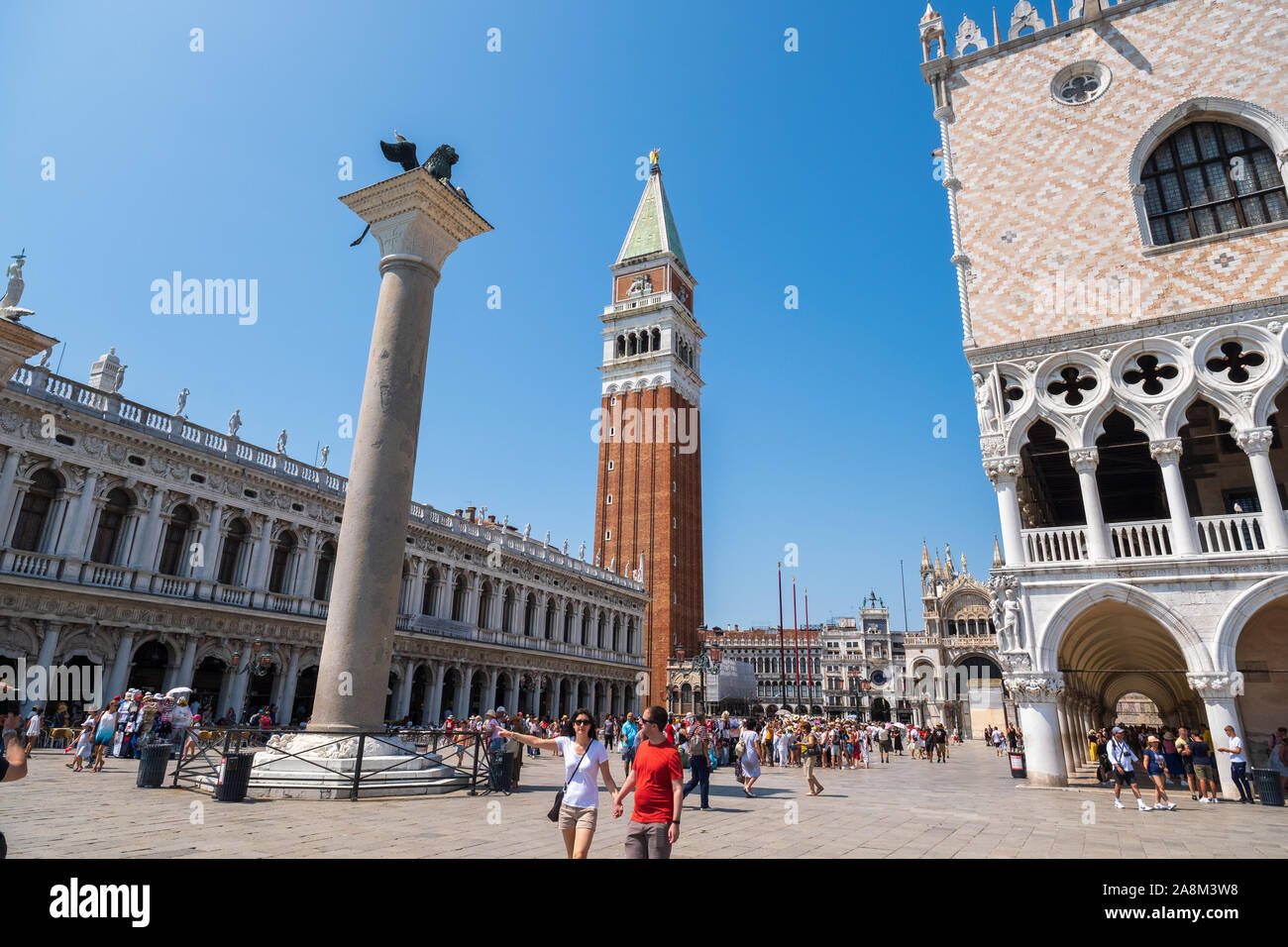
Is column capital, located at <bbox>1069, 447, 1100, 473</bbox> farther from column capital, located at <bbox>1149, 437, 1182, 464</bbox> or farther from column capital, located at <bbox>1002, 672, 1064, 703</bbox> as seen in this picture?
column capital, located at <bbox>1002, 672, 1064, 703</bbox>

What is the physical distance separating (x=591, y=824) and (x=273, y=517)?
25561mm

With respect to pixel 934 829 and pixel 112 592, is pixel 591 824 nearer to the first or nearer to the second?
pixel 934 829

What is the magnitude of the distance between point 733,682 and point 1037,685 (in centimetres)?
4961

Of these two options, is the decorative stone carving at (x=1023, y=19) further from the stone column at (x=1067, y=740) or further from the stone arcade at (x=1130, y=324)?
the stone column at (x=1067, y=740)

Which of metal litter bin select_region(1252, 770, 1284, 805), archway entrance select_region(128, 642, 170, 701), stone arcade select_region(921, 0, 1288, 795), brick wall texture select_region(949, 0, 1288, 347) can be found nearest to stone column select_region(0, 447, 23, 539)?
archway entrance select_region(128, 642, 170, 701)

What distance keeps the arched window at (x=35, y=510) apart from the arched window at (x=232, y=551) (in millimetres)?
5255

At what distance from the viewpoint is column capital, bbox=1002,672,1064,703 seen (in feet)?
48.0

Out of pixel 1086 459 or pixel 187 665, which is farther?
pixel 187 665

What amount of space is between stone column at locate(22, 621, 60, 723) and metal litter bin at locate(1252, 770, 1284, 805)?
1103 inches

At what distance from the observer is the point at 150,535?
23188mm

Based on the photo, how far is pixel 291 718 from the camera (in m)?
27.1

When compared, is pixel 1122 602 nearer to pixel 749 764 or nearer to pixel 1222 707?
pixel 1222 707

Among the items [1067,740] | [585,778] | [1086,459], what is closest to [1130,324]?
[1086,459]
